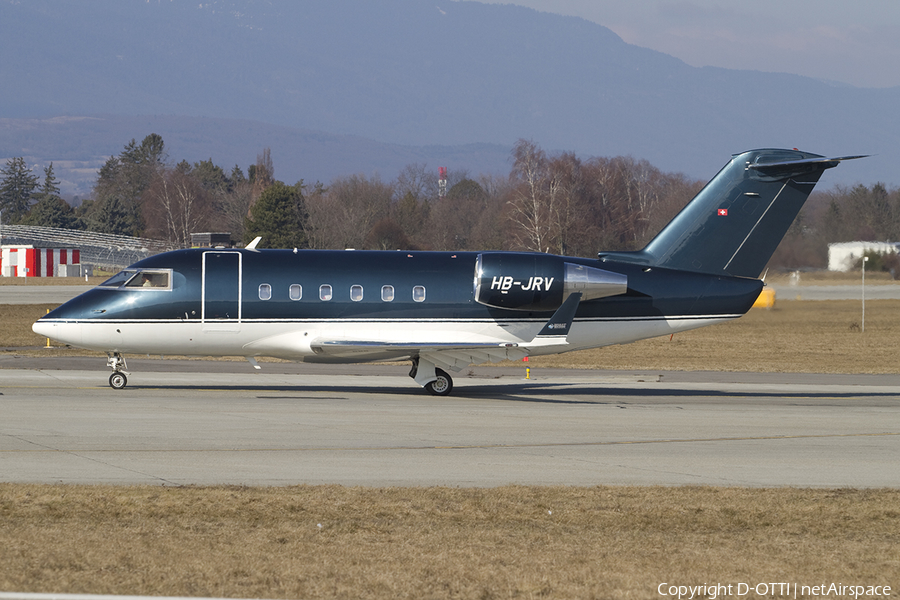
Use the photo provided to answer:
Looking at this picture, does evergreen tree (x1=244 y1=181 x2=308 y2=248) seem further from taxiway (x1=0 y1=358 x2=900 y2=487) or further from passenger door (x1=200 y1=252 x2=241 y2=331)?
passenger door (x1=200 y1=252 x2=241 y2=331)

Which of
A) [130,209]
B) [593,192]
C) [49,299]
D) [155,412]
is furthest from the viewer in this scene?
[130,209]

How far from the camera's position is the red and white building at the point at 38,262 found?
372ft

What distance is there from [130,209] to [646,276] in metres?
144

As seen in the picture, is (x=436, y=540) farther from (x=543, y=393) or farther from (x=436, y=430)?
(x=543, y=393)

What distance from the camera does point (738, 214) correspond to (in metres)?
26.3

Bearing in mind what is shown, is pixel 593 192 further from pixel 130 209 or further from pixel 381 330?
pixel 130 209

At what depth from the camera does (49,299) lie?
219 ft

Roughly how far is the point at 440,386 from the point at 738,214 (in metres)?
9.67

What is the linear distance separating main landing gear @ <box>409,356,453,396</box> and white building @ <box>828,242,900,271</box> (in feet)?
51.1

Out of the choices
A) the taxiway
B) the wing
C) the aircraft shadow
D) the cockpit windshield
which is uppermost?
the cockpit windshield

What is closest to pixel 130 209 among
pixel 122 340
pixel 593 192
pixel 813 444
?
pixel 593 192

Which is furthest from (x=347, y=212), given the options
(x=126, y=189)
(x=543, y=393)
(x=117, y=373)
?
(x=117, y=373)

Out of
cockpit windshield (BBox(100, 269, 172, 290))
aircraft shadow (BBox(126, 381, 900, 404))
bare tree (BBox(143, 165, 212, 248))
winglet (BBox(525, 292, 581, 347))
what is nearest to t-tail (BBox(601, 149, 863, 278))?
winglet (BBox(525, 292, 581, 347))

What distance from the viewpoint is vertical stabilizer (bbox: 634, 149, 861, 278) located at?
1036 inches
